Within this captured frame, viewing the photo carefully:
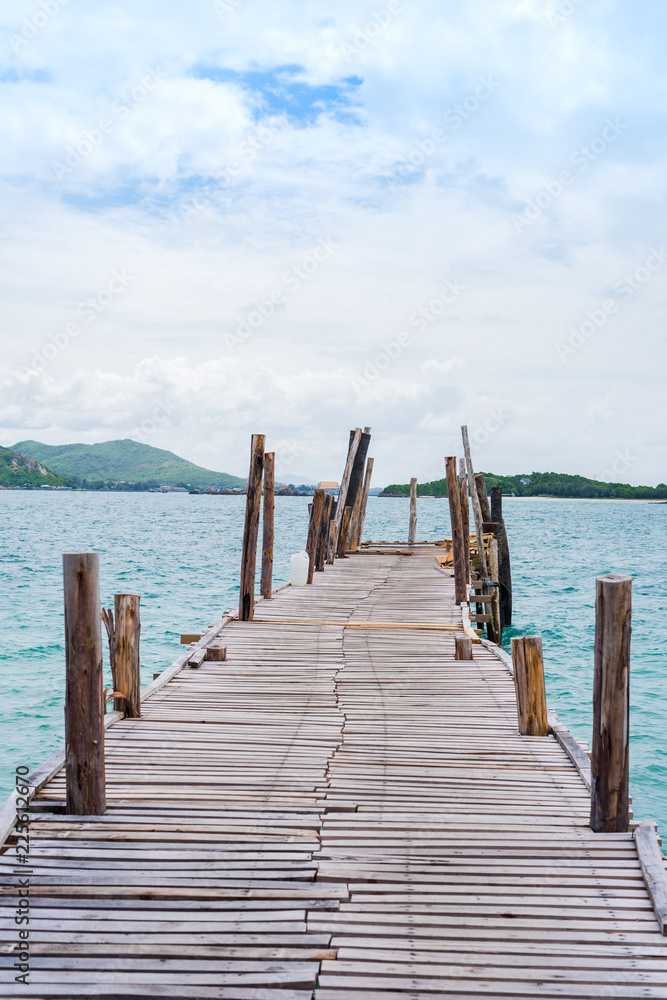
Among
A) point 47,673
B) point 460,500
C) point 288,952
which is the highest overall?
point 460,500

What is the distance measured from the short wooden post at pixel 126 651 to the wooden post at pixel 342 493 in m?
12.5

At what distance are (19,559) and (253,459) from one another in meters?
33.4

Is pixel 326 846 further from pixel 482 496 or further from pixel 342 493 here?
pixel 482 496

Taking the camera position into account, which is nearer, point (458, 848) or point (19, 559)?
point (458, 848)

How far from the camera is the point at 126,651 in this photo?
6102 millimetres

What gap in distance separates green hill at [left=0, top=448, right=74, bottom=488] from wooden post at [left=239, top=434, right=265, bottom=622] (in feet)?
418

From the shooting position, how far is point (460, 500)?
44.8ft

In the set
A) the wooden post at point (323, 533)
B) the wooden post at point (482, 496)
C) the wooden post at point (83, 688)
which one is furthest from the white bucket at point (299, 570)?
the wooden post at point (83, 688)

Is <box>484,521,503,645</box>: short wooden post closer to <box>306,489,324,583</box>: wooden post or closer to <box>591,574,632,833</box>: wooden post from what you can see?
<box>306,489,324,583</box>: wooden post

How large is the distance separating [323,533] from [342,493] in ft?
5.93

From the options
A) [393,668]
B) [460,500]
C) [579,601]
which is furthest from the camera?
[579,601]

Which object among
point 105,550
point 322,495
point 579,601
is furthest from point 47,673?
point 105,550

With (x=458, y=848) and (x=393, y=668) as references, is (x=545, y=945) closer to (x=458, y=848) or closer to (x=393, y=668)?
(x=458, y=848)

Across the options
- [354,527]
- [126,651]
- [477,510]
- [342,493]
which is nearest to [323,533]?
[342,493]
